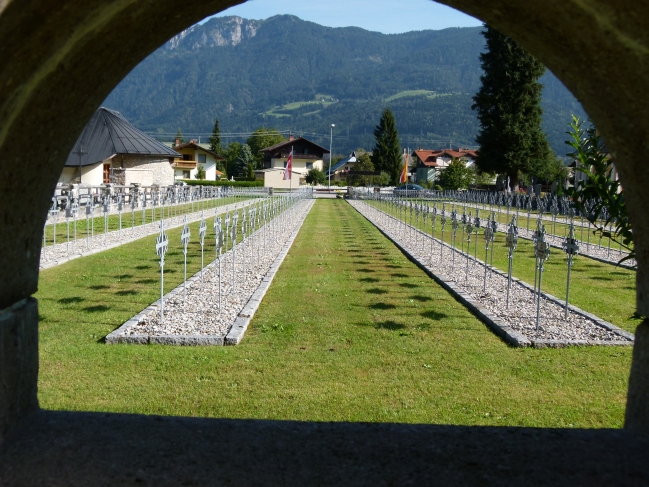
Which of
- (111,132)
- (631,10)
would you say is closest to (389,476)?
(631,10)

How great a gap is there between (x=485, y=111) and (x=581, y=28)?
164 ft

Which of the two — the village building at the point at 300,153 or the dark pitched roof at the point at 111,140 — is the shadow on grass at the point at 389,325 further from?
the village building at the point at 300,153

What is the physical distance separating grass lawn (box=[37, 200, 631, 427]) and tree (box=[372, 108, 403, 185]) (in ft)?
258

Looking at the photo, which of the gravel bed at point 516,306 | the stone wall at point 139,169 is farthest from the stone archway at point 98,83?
the stone wall at point 139,169

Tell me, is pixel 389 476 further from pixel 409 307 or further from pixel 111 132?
pixel 111 132

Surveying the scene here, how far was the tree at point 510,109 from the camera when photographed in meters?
49.3

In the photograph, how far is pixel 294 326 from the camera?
856cm

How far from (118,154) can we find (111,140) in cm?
94

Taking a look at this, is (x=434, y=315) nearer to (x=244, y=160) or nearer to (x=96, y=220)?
(x=96, y=220)

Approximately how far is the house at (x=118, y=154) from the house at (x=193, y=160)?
3011 cm

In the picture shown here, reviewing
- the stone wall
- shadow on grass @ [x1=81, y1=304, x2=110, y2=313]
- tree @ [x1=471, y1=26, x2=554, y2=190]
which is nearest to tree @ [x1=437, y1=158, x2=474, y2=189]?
tree @ [x1=471, y1=26, x2=554, y2=190]

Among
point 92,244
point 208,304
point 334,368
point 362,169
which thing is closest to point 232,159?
point 362,169

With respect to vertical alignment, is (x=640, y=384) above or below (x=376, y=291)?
above

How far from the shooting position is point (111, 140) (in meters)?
41.9
